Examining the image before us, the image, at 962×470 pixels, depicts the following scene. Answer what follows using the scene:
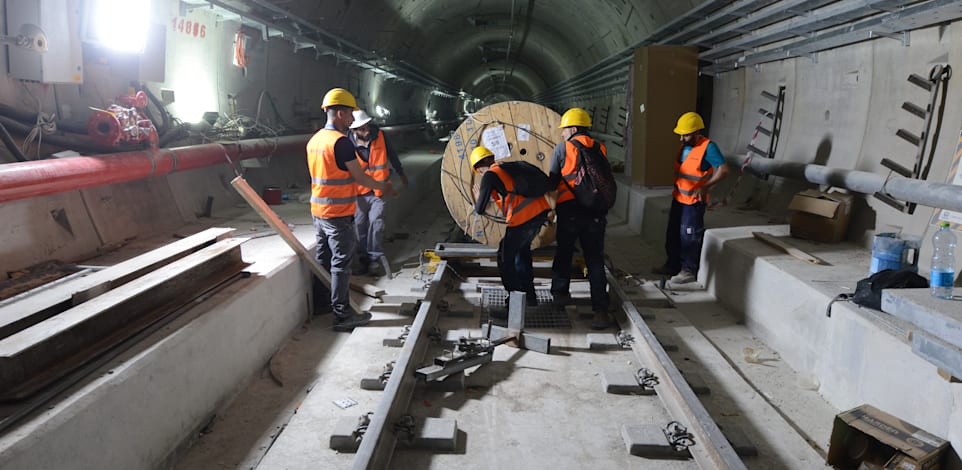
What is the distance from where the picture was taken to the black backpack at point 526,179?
5.54 m

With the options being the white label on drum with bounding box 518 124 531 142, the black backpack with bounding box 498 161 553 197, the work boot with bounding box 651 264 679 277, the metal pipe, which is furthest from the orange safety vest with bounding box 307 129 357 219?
the metal pipe

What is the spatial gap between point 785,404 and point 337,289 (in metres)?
3.86

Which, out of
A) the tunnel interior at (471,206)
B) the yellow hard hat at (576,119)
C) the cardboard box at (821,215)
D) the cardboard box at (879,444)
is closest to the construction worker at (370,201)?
the tunnel interior at (471,206)

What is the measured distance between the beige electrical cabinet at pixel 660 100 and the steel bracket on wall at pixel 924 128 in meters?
4.35

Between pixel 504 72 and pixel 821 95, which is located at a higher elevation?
pixel 504 72

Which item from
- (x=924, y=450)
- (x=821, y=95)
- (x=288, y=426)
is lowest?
(x=288, y=426)

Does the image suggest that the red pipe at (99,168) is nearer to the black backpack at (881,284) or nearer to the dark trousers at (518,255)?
the dark trousers at (518,255)

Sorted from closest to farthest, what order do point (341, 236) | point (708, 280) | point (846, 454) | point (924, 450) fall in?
point (924, 450), point (846, 454), point (341, 236), point (708, 280)

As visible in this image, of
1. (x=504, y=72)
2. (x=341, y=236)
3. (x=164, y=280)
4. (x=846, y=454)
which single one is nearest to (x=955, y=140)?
(x=846, y=454)

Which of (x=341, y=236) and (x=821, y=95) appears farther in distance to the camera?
(x=821, y=95)

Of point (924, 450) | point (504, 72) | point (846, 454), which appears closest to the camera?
point (924, 450)

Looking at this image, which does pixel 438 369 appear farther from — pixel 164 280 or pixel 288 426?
pixel 164 280

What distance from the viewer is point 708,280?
6.88 metres

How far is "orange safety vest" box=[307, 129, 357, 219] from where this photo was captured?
543cm
